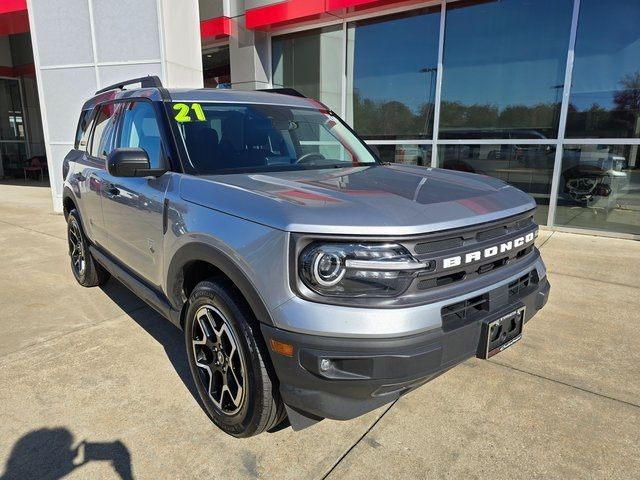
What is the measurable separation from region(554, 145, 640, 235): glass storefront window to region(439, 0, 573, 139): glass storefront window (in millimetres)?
655

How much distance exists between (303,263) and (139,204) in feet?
5.33

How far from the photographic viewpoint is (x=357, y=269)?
73.9 inches

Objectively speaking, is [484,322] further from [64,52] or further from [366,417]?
[64,52]

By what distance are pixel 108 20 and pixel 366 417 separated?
8823mm

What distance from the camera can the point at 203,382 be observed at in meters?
2.57

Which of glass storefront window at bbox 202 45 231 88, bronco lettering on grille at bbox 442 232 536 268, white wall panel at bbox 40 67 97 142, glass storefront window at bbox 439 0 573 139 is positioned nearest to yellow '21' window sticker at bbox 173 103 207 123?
bronco lettering on grille at bbox 442 232 536 268

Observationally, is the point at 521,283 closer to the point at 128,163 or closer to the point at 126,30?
the point at 128,163

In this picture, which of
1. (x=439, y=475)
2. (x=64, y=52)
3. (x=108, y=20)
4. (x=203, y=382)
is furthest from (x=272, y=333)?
(x=64, y=52)

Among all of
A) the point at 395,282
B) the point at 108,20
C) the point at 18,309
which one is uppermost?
the point at 108,20

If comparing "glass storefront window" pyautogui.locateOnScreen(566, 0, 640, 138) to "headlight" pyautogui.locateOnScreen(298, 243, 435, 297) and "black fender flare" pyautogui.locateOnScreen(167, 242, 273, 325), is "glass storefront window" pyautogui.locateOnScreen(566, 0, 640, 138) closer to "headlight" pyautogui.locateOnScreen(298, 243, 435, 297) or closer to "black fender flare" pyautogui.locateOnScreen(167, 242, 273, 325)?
"headlight" pyautogui.locateOnScreen(298, 243, 435, 297)

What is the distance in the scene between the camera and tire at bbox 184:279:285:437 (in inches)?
82.4

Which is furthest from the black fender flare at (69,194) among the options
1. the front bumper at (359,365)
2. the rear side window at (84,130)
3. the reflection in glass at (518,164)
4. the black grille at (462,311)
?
the reflection in glass at (518,164)

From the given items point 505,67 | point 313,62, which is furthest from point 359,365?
point 313,62

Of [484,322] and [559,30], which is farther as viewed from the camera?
[559,30]
